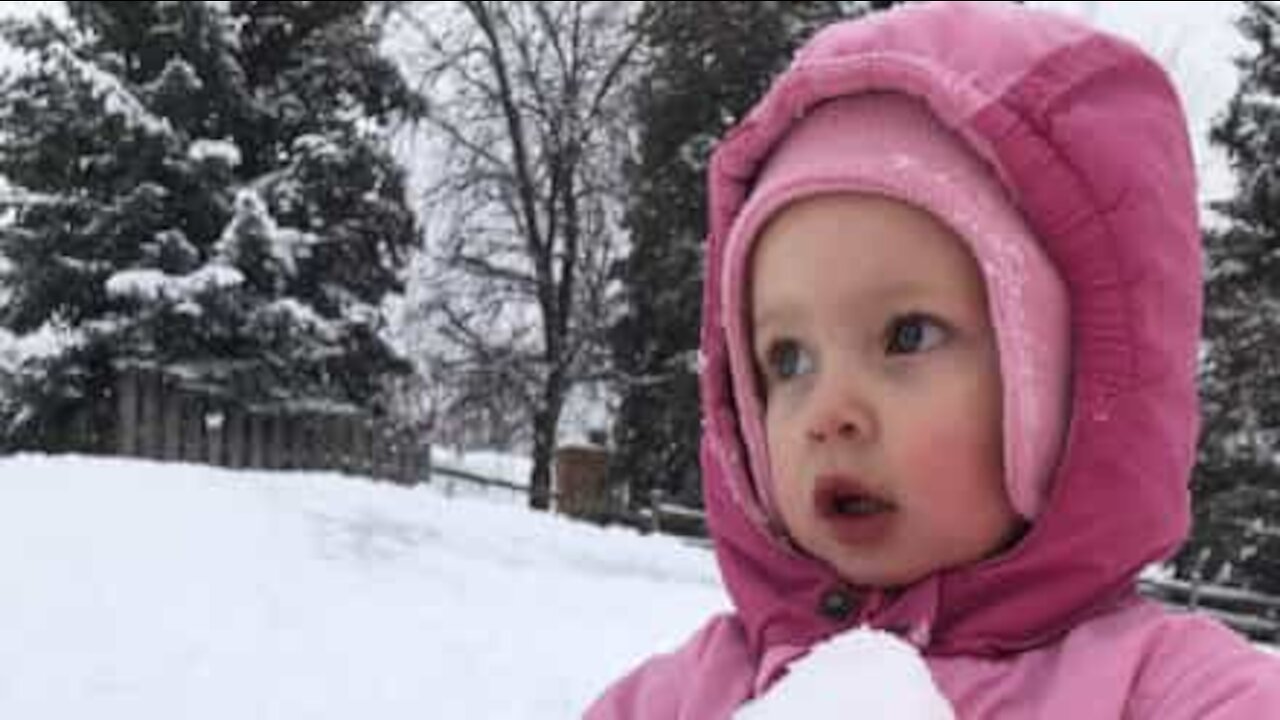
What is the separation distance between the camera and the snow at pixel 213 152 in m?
14.5

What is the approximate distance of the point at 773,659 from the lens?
68.6 inches

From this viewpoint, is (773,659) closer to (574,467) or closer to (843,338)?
(843,338)

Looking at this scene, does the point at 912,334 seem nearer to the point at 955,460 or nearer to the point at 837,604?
the point at 955,460

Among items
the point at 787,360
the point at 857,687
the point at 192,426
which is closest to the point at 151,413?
the point at 192,426

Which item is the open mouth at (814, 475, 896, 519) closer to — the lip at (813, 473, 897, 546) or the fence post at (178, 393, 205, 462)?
the lip at (813, 473, 897, 546)

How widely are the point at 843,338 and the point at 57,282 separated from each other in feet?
47.6

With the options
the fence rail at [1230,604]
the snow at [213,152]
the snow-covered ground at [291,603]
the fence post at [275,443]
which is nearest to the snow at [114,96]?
the snow at [213,152]

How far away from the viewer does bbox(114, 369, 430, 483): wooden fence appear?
14773mm

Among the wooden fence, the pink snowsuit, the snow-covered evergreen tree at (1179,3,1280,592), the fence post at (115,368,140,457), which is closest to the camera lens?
the pink snowsuit

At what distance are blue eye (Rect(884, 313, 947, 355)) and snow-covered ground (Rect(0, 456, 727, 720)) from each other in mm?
3690

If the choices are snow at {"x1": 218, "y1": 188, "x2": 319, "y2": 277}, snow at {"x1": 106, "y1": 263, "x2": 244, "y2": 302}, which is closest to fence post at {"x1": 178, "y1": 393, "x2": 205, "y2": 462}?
snow at {"x1": 106, "y1": 263, "x2": 244, "y2": 302}

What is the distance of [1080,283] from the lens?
160 centimetres

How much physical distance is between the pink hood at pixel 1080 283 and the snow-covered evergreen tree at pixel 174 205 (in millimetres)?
13172

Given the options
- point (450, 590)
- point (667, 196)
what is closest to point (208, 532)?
point (450, 590)
